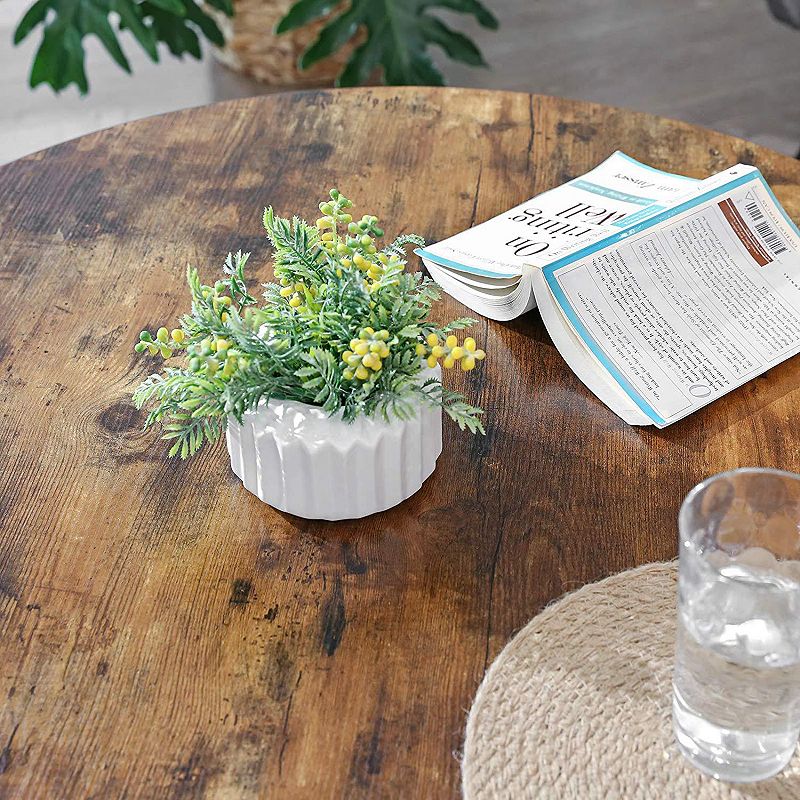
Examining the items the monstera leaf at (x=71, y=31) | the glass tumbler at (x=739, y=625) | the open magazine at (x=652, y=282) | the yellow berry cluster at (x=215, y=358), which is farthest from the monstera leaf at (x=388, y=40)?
the glass tumbler at (x=739, y=625)

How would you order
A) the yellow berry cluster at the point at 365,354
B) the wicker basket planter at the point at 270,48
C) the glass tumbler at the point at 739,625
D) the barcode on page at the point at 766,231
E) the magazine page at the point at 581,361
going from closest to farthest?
1. the glass tumbler at the point at 739,625
2. the yellow berry cluster at the point at 365,354
3. the magazine page at the point at 581,361
4. the barcode on page at the point at 766,231
5. the wicker basket planter at the point at 270,48

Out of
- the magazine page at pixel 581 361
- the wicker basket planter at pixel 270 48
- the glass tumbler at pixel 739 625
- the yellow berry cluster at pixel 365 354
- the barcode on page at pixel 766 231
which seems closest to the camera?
the glass tumbler at pixel 739 625

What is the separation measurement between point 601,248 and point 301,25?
1.34 meters

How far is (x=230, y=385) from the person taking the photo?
0.76m

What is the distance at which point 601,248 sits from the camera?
3.29 feet

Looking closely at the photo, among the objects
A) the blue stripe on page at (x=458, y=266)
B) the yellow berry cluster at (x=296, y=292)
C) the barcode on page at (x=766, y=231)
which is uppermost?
the yellow berry cluster at (x=296, y=292)

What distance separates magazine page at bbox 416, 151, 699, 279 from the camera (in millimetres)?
1022

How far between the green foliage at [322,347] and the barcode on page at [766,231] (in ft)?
1.45

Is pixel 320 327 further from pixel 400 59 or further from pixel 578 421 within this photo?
pixel 400 59

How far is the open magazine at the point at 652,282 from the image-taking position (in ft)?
3.13

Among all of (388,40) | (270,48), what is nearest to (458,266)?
(388,40)

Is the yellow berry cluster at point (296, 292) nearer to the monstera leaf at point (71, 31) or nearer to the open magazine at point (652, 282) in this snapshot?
the open magazine at point (652, 282)

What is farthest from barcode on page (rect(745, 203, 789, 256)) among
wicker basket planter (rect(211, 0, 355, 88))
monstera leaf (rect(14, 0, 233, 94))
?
wicker basket planter (rect(211, 0, 355, 88))

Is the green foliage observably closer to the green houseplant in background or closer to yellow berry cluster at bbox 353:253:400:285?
yellow berry cluster at bbox 353:253:400:285
